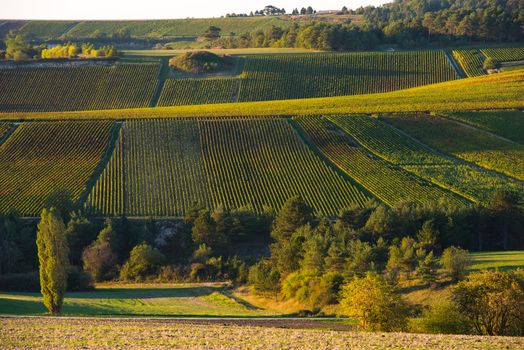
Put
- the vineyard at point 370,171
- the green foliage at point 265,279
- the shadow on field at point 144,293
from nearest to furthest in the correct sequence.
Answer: the shadow on field at point 144,293 → the green foliage at point 265,279 → the vineyard at point 370,171

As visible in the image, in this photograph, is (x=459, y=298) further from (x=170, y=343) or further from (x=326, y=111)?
(x=326, y=111)

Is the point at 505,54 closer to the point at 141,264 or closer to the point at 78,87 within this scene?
the point at 78,87

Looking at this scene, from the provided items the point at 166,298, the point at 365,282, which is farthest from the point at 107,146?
the point at 365,282

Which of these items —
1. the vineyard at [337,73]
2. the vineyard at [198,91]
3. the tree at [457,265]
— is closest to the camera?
the tree at [457,265]

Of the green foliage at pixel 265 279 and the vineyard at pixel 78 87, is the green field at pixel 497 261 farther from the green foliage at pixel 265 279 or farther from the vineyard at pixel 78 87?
the vineyard at pixel 78 87

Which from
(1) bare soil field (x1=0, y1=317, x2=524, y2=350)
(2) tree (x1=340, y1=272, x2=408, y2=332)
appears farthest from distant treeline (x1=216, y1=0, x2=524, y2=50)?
(1) bare soil field (x1=0, y1=317, x2=524, y2=350)

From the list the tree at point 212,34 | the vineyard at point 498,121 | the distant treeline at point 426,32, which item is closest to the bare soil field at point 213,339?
the vineyard at point 498,121
